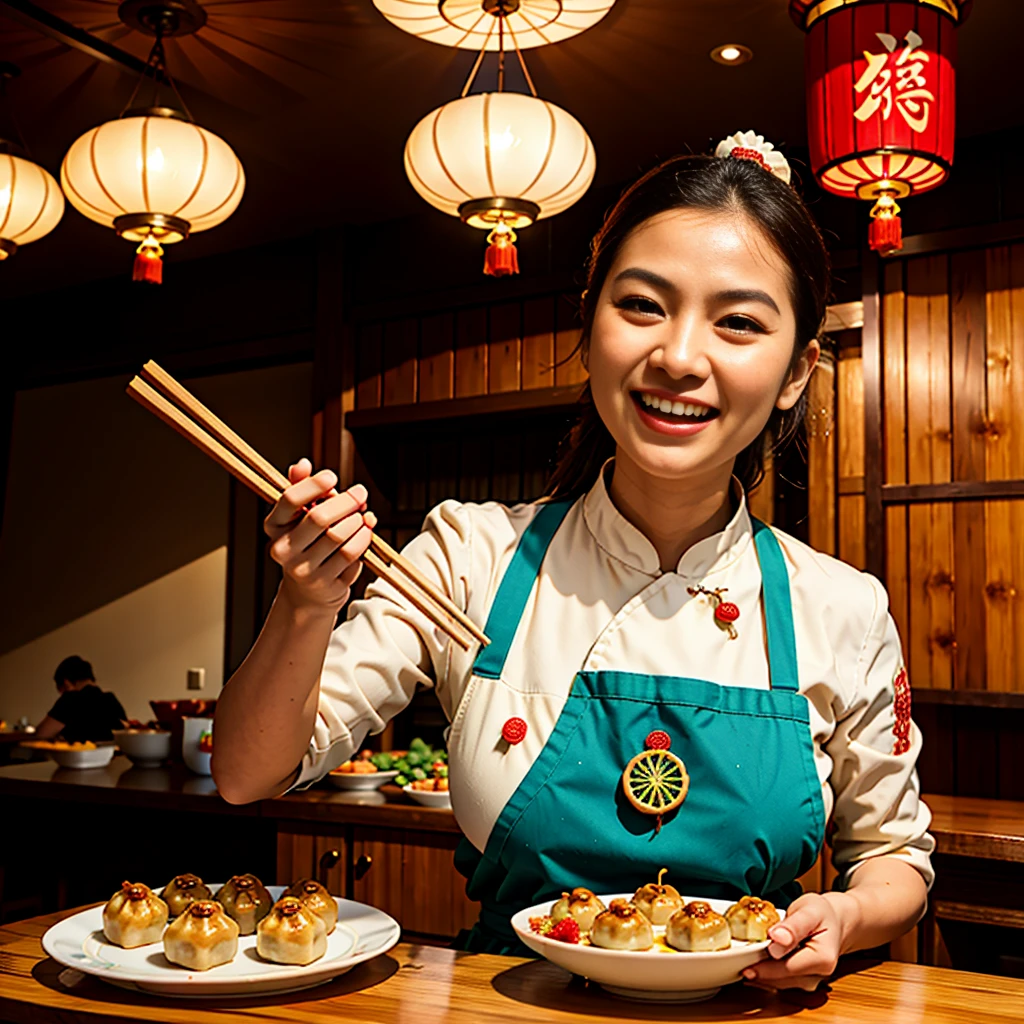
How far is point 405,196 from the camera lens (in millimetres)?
4656

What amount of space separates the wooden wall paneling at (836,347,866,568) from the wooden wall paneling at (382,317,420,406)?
1.71 metres

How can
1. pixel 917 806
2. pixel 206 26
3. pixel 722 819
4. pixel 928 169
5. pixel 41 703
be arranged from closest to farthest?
pixel 722 819 → pixel 917 806 → pixel 928 169 → pixel 206 26 → pixel 41 703

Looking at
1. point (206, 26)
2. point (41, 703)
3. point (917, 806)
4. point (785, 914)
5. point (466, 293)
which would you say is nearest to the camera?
point (785, 914)

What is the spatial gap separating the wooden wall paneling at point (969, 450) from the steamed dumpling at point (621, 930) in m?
2.93

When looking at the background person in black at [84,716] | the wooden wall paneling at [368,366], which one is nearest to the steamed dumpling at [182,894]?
the wooden wall paneling at [368,366]

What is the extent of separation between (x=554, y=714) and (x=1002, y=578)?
2.75 m

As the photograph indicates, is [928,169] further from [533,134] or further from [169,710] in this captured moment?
[169,710]

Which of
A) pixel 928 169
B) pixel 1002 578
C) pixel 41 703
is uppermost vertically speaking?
pixel 928 169

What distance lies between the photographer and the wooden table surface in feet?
3.50

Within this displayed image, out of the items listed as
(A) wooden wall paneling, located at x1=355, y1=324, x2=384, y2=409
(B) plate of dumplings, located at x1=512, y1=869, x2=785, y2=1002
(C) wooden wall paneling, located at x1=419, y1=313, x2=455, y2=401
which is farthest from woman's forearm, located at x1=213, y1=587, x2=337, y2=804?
(A) wooden wall paneling, located at x1=355, y1=324, x2=384, y2=409

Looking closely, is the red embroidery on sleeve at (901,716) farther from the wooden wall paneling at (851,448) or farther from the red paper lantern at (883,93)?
the wooden wall paneling at (851,448)

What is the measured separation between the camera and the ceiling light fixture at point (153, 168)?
3373 mm

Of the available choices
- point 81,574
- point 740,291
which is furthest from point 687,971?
point 81,574

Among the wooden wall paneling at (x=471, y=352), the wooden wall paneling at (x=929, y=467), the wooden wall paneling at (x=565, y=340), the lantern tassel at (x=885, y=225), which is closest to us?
the lantern tassel at (x=885, y=225)
